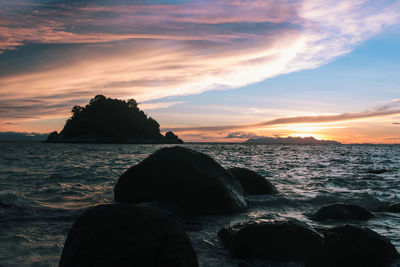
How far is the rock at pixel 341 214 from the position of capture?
566 centimetres

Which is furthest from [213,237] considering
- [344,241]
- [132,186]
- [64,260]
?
[132,186]

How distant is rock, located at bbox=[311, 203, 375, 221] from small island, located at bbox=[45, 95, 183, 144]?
4708 inches

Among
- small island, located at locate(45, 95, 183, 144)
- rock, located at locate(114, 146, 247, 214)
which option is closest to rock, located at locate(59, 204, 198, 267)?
rock, located at locate(114, 146, 247, 214)

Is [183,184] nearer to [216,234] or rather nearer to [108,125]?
[216,234]

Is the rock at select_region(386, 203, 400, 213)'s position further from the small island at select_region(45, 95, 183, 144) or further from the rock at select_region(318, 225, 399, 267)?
the small island at select_region(45, 95, 183, 144)

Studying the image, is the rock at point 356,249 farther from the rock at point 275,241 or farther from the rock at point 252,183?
the rock at point 252,183

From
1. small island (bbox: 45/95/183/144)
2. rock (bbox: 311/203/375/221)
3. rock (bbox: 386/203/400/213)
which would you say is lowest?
rock (bbox: 386/203/400/213)

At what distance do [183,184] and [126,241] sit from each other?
10.9 ft

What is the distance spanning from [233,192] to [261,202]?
1.19 meters

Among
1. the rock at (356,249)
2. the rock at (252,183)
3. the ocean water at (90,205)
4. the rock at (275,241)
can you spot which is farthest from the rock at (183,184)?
the rock at (356,249)

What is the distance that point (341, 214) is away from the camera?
18.7ft

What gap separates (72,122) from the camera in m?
120

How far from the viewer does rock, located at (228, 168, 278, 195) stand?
852cm

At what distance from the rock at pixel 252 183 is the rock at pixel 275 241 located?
172 inches
